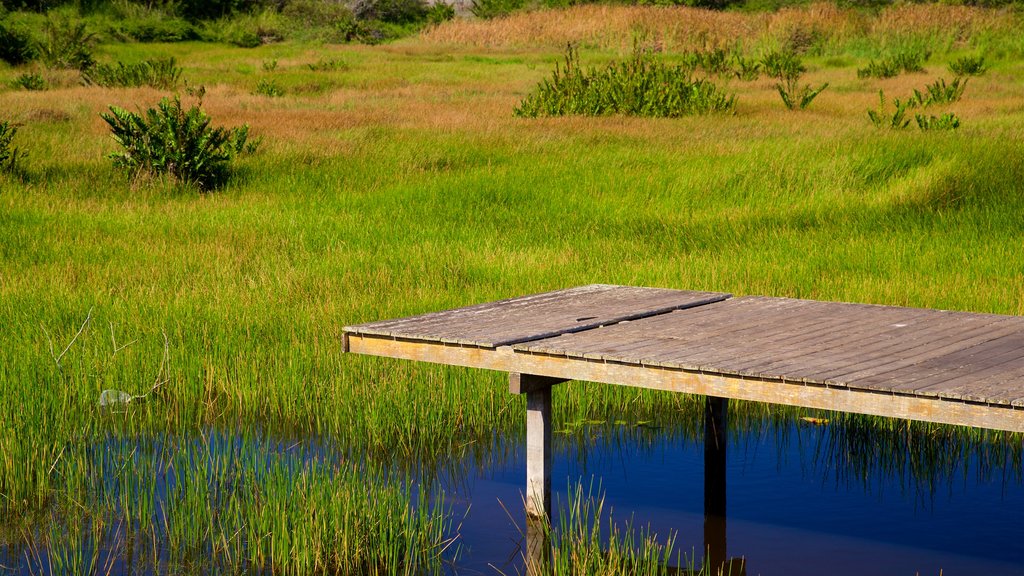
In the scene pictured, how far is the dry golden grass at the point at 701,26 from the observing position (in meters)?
36.3

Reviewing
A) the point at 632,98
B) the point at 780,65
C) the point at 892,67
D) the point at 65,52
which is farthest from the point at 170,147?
the point at 892,67

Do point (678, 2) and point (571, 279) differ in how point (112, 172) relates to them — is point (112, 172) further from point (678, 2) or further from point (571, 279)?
point (678, 2)

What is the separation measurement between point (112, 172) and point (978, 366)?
1092 cm

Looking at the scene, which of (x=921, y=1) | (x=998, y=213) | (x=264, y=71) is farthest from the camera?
(x=921, y=1)

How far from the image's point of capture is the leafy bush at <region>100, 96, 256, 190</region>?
42.1 feet

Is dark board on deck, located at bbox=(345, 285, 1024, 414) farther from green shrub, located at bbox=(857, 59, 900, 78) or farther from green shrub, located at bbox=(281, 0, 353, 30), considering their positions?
green shrub, located at bbox=(281, 0, 353, 30)

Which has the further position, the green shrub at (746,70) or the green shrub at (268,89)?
the green shrub at (746,70)

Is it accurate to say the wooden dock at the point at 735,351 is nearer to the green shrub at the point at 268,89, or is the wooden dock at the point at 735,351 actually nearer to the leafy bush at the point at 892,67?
the green shrub at the point at 268,89

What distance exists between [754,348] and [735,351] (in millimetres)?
114

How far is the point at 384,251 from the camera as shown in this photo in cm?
998

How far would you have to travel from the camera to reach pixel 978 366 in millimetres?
4016

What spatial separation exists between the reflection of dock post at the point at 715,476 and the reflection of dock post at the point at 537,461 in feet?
2.22

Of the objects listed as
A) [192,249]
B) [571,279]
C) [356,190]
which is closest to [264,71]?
[356,190]

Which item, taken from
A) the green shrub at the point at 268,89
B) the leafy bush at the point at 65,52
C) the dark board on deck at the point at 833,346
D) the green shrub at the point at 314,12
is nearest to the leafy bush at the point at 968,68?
the green shrub at the point at 268,89
